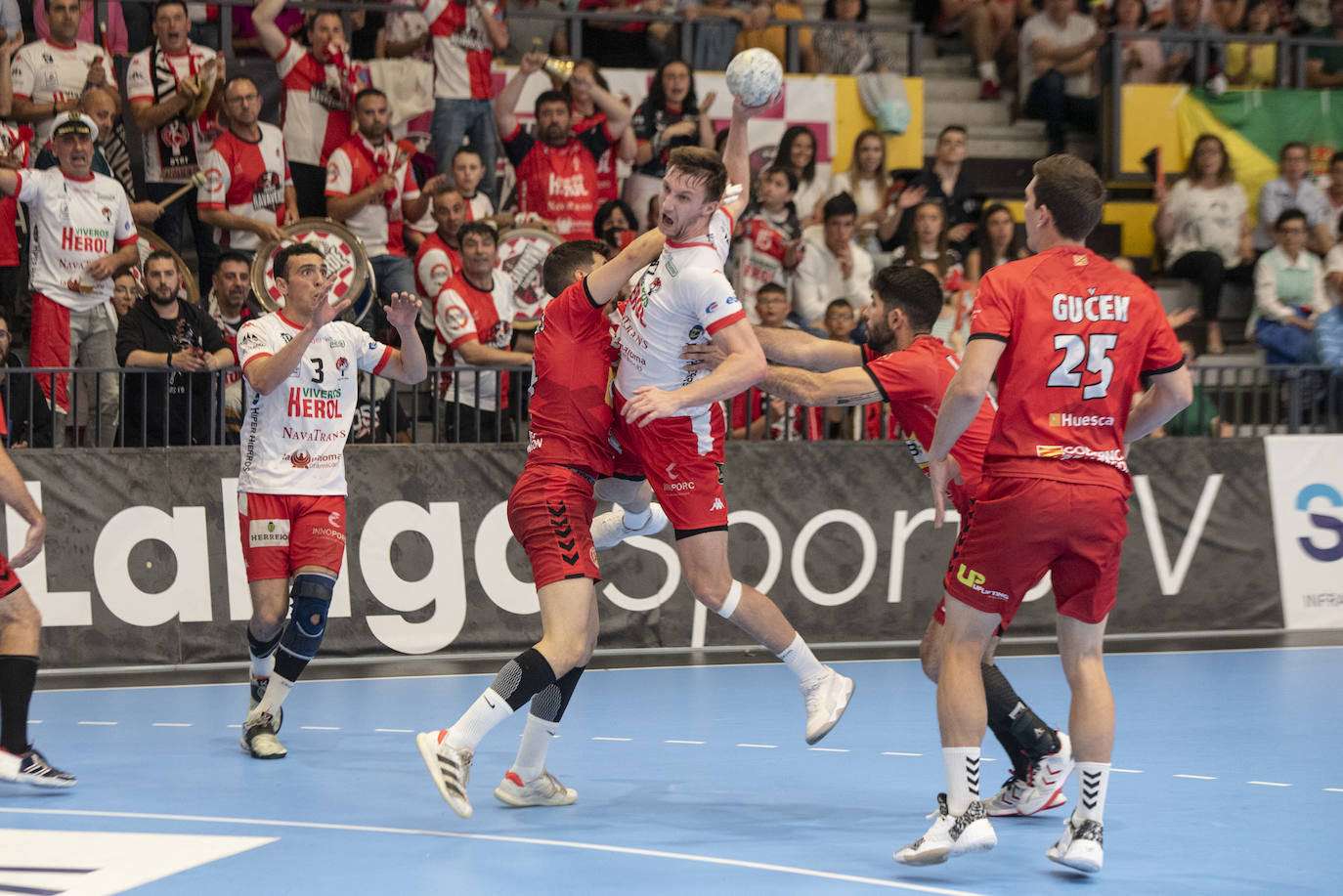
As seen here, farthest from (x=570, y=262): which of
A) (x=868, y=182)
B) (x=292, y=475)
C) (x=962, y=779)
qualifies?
(x=868, y=182)

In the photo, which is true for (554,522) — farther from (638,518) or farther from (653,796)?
(653,796)

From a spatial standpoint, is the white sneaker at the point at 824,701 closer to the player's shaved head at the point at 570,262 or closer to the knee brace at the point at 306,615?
the player's shaved head at the point at 570,262

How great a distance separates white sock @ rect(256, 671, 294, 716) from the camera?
293 inches

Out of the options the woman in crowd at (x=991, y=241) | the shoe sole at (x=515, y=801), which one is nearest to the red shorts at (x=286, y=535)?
the shoe sole at (x=515, y=801)

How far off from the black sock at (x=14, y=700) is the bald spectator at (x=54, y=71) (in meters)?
6.15

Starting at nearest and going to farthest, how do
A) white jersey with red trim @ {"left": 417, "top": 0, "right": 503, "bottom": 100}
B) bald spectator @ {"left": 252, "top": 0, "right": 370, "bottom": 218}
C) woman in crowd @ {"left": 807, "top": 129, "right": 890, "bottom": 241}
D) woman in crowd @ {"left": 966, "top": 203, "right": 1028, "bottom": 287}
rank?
bald spectator @ {"left": 252, "top": 0, "right": 370, "bottom": 218}
white jersey with red trim @ {"left": 417, "top": 0, "right": 503, "bottom": 100}
woman in crowd @ {"left": 966, "top": 203, "right": 1028, "bottom": 287}
woman in crowd @ {"left": 807, "top": 129, "right": 890, "bottom": 241}

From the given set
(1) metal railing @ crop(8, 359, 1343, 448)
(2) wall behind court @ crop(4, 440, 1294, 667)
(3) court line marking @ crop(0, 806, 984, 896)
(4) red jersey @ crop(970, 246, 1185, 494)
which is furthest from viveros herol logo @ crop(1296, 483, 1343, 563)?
(3) court line marking @ crop(0, 806, 984, 896)

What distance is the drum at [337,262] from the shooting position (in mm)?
10945

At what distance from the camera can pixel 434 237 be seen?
1165 cm

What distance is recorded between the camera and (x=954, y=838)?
5.23 meters

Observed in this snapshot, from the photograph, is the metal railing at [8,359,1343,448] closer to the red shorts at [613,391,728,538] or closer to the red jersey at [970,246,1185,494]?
the red shorts at [613,391,728,538]

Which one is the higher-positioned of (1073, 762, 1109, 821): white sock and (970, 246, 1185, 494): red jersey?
(970, 246, 1185, 494): red jersey

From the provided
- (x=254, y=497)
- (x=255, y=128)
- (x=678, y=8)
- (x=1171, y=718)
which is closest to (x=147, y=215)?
(x=255, y=128)

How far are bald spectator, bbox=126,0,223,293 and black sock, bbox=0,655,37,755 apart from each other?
5.92m
